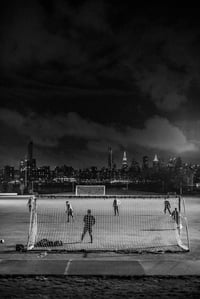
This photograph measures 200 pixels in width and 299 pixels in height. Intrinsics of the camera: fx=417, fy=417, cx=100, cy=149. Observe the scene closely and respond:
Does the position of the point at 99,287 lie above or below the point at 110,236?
below

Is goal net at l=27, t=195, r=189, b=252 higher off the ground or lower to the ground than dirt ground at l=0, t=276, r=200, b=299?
higher

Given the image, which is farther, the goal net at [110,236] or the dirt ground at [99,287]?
the goal net at [110,236]

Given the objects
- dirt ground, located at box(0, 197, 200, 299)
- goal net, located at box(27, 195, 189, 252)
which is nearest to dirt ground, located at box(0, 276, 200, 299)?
dirt ground, located at box(0, 197, 200, 299)

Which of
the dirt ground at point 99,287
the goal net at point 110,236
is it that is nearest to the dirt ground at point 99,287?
the dirt ground at point 99,287

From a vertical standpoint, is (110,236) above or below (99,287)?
above

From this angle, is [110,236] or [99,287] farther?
[110,236]

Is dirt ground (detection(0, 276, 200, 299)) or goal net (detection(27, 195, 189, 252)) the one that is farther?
goal net (detection(27, 195, 189, 252))

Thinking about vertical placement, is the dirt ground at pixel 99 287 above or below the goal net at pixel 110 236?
below

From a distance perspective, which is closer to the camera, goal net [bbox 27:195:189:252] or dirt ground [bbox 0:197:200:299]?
dirt ground [bbox 0:197:200:299]

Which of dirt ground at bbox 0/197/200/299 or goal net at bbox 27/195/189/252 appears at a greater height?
goal net at bbox 27/195/189/252

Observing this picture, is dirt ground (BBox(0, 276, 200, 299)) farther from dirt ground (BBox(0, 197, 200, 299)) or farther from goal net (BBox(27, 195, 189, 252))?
goal net (BBox(27, 195, 189, 252))

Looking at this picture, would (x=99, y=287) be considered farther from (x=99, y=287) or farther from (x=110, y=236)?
(x=110, y=236)

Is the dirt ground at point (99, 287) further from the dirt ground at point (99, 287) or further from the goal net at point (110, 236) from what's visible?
the goal net at point (110, 236)

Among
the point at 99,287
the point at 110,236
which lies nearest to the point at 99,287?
the point at 99,287
